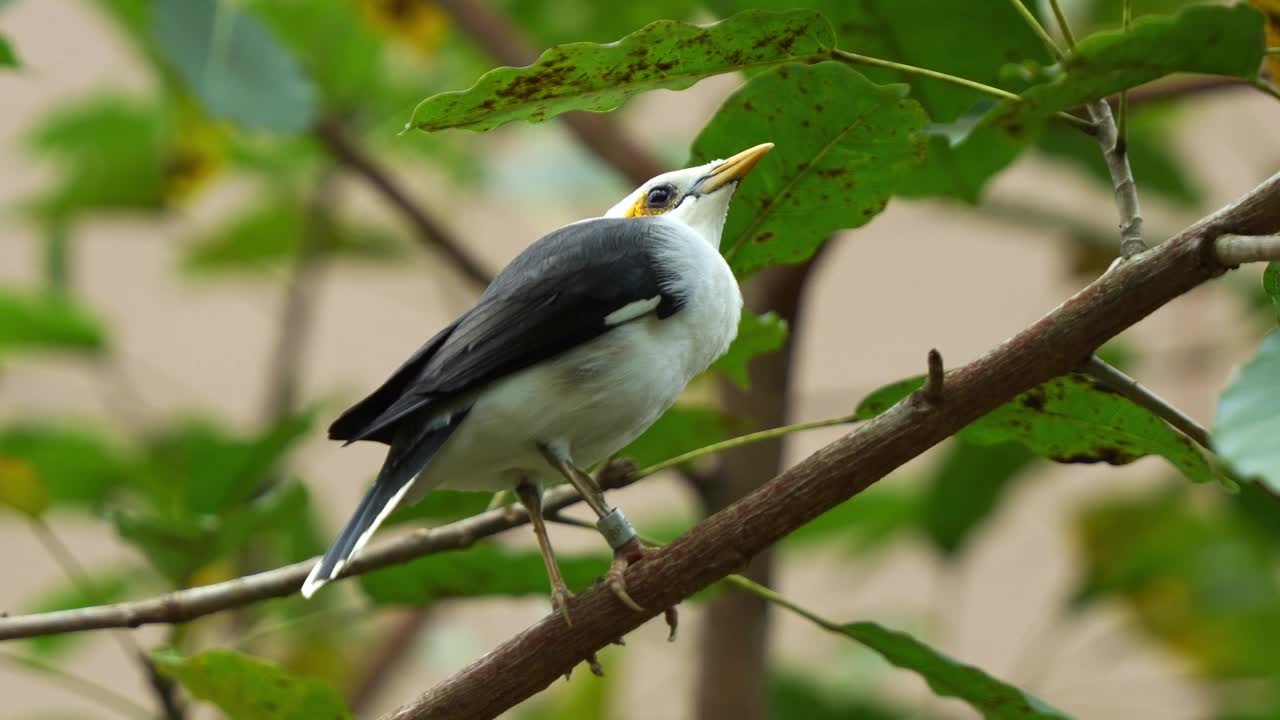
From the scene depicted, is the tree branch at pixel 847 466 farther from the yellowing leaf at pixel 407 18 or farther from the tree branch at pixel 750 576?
the yellowing leaf at pixel 407 18

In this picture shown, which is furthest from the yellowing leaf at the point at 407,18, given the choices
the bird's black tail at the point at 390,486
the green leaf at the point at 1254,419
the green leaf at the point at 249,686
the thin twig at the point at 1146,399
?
the green leaf at the point at 1254,419

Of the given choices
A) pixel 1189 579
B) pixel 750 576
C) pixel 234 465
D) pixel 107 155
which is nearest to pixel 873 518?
pixel 1189 579

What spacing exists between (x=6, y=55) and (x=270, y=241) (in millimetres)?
1940

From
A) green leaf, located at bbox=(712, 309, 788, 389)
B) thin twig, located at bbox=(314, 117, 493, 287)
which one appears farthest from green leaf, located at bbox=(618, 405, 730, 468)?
thin twig, located at bbox=(314, 117, 493, 287)

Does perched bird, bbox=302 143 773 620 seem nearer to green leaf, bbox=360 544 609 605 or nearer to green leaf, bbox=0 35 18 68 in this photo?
green leaf, bbox=360 544 609 605

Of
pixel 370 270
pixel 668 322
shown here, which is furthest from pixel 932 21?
pixel 370 270

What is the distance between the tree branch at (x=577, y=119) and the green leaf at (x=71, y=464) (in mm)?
974

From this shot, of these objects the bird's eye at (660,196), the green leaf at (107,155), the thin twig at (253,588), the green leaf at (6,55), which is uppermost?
the green leaf at (107,155)

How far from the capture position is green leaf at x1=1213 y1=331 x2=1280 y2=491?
0.76 m

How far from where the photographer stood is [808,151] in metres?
1.24

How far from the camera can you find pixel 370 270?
3.52 meters

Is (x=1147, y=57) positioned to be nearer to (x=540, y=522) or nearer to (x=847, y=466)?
(x=847, y=466)

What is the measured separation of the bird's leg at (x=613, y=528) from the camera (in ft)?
3.45

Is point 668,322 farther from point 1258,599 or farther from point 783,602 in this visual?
point 1258,599
